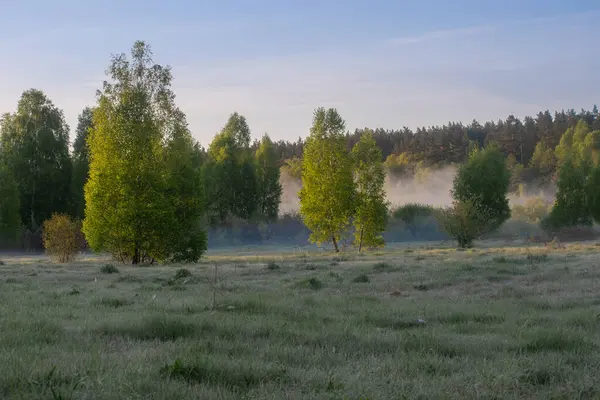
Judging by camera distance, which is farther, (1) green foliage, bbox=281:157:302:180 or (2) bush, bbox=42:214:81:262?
(1) green foliage, bbox=281:157:302:180

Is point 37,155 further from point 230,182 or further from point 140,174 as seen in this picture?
point 140,174

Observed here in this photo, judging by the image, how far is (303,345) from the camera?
6.84 m

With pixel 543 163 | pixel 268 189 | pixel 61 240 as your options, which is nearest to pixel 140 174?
pixel 61 240

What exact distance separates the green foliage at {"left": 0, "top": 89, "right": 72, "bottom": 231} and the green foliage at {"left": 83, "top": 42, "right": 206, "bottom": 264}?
26819mm

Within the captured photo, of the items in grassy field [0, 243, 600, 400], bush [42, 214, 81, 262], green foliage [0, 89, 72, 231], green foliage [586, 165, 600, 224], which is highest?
green foliage [0, 89, 72, 231]

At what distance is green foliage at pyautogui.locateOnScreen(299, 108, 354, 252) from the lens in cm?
4425

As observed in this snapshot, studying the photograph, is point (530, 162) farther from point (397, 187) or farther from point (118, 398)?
point (118, 398)

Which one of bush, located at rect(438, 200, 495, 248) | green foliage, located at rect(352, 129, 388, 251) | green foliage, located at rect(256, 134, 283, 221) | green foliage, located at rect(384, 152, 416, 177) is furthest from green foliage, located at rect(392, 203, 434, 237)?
green foliage, located at rect(384, 152, 416, 177)

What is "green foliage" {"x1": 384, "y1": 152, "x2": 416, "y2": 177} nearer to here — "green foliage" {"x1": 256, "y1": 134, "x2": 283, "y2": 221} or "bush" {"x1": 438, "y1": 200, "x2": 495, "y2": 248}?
"green foliage" {"x1": 256, "y1": 134, "x2": 283, "y2": 221}

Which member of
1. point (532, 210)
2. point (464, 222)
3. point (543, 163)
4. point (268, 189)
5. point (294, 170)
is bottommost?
point (464, 222)

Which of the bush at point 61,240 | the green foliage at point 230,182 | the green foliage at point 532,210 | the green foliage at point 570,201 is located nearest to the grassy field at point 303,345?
the bush at point 61,240

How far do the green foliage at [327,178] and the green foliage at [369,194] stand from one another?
730 mm

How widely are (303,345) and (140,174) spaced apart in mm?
24933

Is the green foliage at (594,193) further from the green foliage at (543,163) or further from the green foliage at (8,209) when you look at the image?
the green foliage at (8,209)
